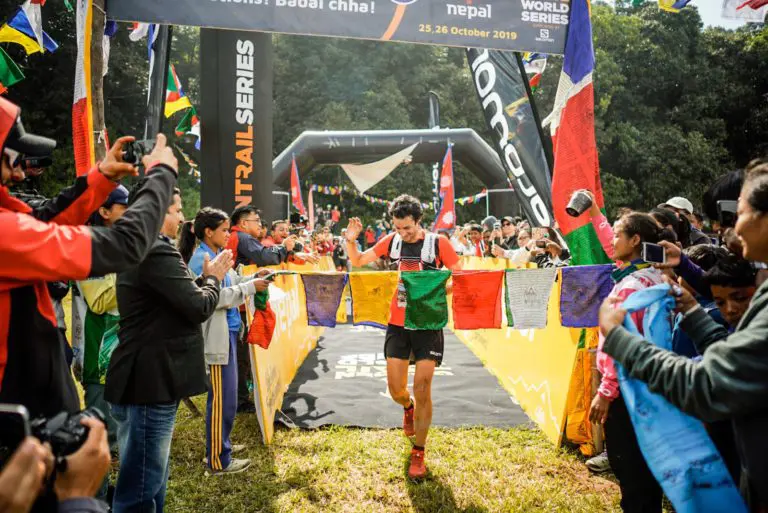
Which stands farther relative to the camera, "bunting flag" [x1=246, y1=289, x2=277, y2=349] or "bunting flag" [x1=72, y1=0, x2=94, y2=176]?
"bunting flag" [x1=72, y1=0, x2=94, y2=176]

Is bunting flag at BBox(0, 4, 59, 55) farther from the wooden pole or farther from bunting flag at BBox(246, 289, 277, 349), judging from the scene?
bunting flag at BBox(246, 289, 277, 349)

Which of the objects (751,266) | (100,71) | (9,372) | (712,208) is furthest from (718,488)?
(100,71)

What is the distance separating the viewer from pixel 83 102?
439 cm

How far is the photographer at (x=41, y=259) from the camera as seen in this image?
1.41m

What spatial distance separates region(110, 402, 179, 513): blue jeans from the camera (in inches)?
90.8

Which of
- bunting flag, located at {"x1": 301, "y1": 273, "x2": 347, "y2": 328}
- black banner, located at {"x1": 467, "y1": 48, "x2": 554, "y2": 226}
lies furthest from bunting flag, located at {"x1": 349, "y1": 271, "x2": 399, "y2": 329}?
black banner, located at {"x1": 467, "y1": 48, "x2": 554, "y2": 226}

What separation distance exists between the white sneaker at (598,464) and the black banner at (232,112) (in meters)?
4.89

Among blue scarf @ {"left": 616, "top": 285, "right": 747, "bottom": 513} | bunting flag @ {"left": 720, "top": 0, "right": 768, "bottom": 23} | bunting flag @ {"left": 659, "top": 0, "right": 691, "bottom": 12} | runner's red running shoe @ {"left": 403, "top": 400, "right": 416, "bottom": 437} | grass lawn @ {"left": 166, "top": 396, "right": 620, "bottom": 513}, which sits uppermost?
bunting flag @ {"left": 659, "top": 0, "right": 691, "bottom": 12}

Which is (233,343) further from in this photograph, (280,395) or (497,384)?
(497,384)

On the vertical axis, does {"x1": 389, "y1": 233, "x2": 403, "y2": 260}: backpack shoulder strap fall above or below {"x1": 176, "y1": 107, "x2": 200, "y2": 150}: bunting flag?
below

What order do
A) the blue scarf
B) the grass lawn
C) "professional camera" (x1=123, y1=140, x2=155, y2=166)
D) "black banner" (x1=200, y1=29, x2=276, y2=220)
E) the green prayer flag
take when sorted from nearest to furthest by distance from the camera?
the blue scarf
"professional camera" (x1=123, y1=140, x2=155, y2=166)
the grass lawn
the green prayer flag
"black banner" (x1=200, y1=29, x2=276, y2=220)

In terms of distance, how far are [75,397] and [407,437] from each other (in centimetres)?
329

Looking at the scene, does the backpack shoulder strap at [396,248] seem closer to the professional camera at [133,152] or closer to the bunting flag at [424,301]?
the bunting flag at [424,301]

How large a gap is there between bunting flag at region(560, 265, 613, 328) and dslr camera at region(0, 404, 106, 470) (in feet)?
11.6
